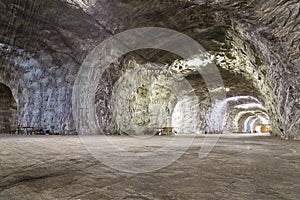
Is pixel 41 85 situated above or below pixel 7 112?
above

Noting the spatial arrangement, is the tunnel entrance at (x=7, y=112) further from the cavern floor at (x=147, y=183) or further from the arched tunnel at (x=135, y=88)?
the cavern floor at (x=147, y=183)

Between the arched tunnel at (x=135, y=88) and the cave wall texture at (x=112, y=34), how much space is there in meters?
0.04

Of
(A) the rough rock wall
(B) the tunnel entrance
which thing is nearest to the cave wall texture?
(A) the rough rock wall

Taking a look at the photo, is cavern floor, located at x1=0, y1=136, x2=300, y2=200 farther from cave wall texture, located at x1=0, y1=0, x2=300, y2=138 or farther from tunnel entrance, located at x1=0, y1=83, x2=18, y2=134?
tunnel entrance, located at x1=0, y1=83, x2=18, y2=134

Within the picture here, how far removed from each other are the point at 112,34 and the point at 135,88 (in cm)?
375

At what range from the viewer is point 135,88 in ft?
37.4

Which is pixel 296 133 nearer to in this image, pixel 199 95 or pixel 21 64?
pixel 199 95

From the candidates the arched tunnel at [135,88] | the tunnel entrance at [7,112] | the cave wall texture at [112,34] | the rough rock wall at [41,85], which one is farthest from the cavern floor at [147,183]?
the tunnel entrance at [7,112]

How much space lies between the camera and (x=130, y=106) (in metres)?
11.2

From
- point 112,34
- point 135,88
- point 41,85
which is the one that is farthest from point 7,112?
point 112,34

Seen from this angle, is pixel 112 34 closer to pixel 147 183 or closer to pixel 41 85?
pixel 41 85

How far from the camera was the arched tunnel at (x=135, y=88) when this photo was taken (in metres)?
1.62

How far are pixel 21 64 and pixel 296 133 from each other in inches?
441

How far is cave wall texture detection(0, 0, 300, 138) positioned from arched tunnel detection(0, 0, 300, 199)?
0.14 feet
